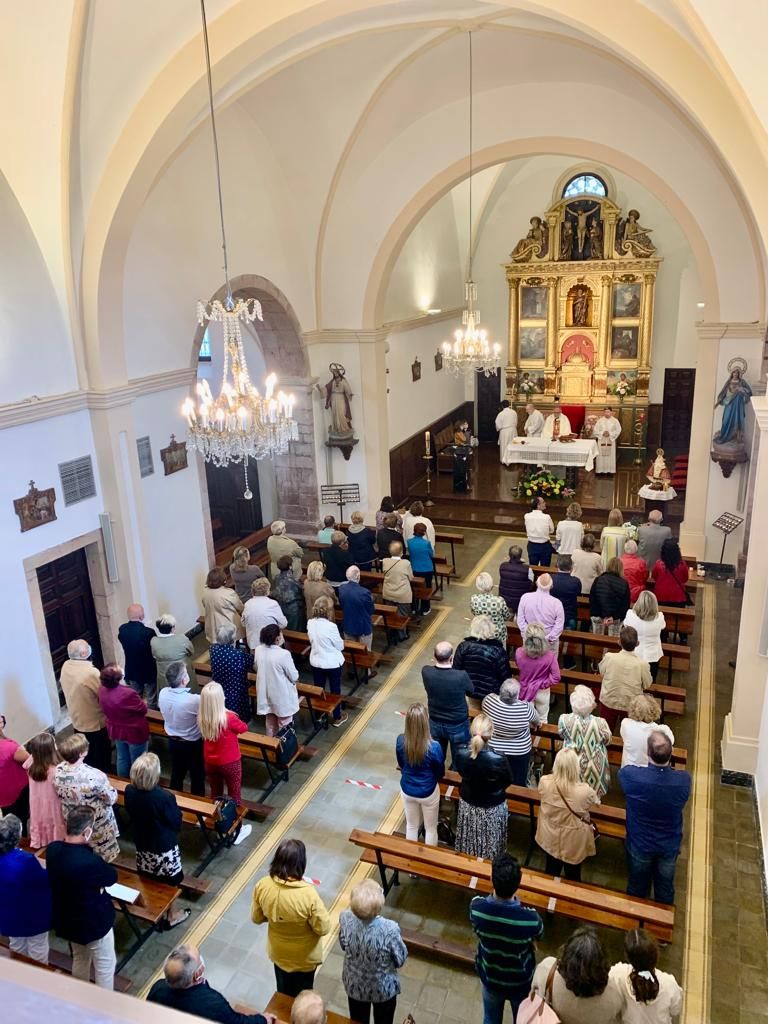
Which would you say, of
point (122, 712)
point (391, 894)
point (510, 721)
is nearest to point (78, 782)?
point (122, 712)

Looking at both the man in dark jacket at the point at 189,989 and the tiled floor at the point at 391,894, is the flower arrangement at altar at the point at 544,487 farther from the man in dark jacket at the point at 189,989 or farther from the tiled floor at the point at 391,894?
the man in dark jacket at the point at 189,989

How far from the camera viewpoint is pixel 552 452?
15.7 meters

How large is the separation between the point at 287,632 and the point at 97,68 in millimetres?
5883

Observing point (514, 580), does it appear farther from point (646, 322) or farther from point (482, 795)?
point (646, 322)

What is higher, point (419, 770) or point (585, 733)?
point (585, 733)

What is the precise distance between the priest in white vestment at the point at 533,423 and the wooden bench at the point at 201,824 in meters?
12.0

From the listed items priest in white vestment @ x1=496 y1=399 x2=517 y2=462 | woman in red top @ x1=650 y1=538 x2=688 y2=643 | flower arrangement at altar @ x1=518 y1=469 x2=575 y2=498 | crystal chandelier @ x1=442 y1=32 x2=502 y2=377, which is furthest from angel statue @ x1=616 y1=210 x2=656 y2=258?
woman in red top @ x1=650 y1=538 x2=688 y2=643

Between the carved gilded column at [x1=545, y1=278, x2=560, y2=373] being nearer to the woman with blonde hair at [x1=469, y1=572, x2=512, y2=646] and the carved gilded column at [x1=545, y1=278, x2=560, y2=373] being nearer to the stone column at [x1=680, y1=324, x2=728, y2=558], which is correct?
the stone column at [x1=680, y1=324, x2=728, y2=558]

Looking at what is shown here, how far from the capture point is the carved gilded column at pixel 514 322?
1928 cm

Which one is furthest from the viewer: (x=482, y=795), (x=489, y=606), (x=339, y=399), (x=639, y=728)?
(x=339, y=399)

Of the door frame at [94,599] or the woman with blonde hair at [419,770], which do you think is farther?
the door frame at [94,599]

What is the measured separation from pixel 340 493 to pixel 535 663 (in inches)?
296

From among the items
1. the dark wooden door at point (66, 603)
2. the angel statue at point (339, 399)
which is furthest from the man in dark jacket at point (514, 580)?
the angel statue at point (339, 399)

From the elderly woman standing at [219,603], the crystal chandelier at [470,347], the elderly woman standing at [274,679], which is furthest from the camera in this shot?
the crystal chandelier at [470,347]
